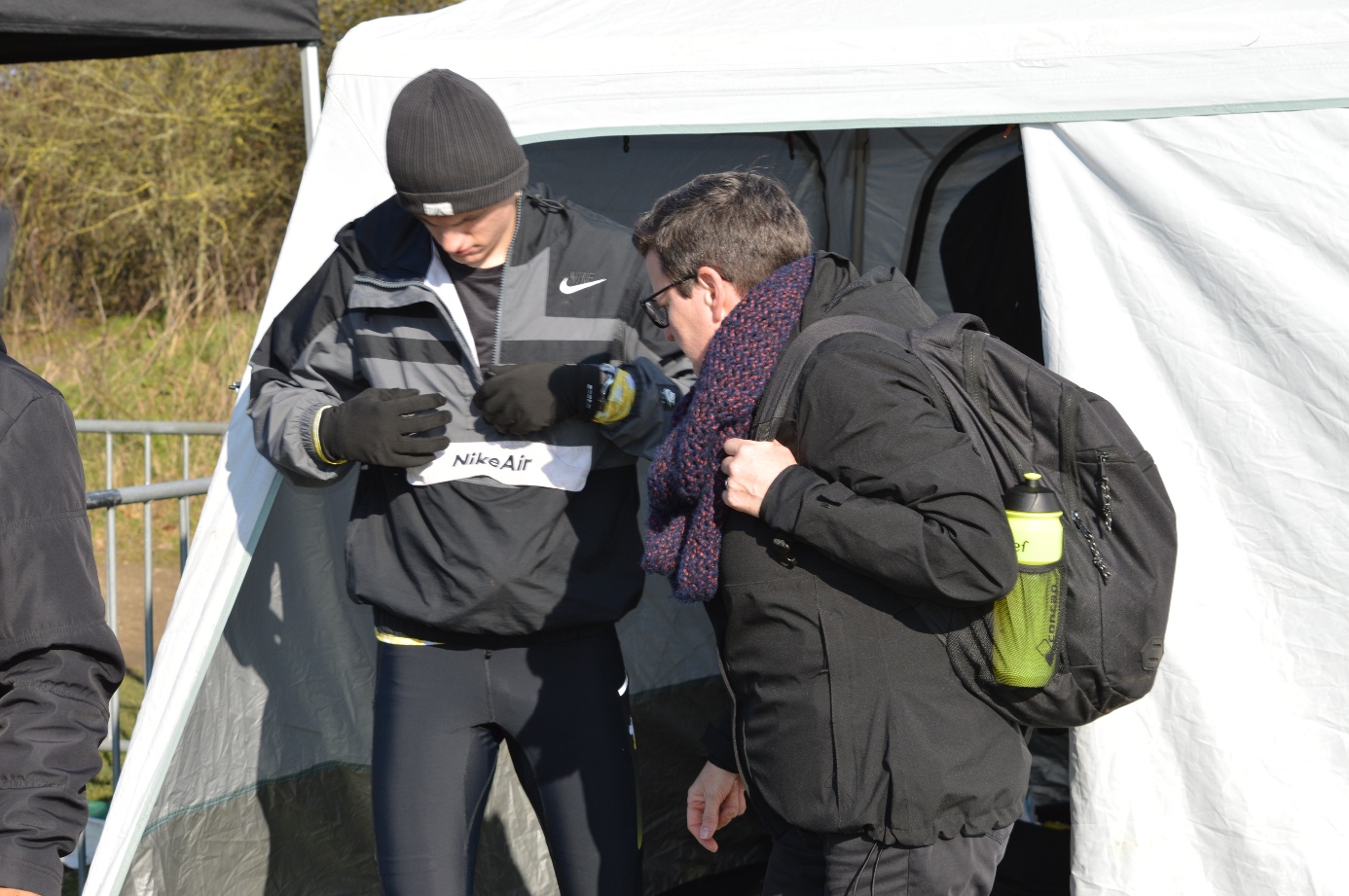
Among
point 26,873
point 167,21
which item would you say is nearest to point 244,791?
point 26,873

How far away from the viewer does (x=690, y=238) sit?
1673 mm

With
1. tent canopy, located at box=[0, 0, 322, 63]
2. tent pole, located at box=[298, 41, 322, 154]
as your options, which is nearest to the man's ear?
tent pole, located at box=[298, 41, 322, 154]

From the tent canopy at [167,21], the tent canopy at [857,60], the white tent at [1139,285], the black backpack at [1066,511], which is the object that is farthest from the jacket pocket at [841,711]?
the tent canopy at [167,21]

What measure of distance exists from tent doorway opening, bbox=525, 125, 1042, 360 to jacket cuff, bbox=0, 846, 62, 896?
8.07 feet

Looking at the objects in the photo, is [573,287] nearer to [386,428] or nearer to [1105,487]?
[386,428]

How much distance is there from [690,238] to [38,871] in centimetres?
104

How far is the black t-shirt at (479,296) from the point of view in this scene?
7.03 ft

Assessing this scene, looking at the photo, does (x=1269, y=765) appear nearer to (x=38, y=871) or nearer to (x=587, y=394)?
(x=587, y=394)

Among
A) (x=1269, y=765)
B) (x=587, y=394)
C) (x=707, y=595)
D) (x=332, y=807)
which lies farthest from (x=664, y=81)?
(x=332, y=807)

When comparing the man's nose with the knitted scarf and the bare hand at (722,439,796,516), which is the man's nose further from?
the bare hand at (722,439,796,516)

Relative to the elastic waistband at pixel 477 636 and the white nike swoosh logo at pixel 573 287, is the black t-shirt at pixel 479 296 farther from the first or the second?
the elastic waistband at pixel 477 636

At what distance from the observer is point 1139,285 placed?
216 centimetres

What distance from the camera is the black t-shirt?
214cm

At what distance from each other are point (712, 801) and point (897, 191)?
2.59 meters
